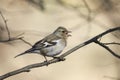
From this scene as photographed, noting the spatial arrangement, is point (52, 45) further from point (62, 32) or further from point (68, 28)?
point (68, 28)

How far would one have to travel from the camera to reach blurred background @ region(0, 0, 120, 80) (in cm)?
292

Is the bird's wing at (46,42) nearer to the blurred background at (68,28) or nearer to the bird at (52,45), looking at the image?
the bird at (52,45)

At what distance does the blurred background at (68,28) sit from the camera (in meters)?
2.92

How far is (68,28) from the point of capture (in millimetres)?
2912

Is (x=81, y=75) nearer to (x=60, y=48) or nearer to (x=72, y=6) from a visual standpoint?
(x=72, y=6)

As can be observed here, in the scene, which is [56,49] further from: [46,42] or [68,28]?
[68,28]

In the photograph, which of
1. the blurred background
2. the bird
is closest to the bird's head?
the bird

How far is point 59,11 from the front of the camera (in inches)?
117

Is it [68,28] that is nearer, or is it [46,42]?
[46,42]

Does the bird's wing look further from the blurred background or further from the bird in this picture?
the blurred background

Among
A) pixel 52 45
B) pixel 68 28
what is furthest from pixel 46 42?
pixel 68 28

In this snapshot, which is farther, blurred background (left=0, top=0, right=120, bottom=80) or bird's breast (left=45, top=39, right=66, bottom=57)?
blurred background (left=0, top=0, right=120, bottom=80)

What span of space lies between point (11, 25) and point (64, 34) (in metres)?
0.99

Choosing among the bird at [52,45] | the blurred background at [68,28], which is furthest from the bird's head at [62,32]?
the blurred background at [68,28]
